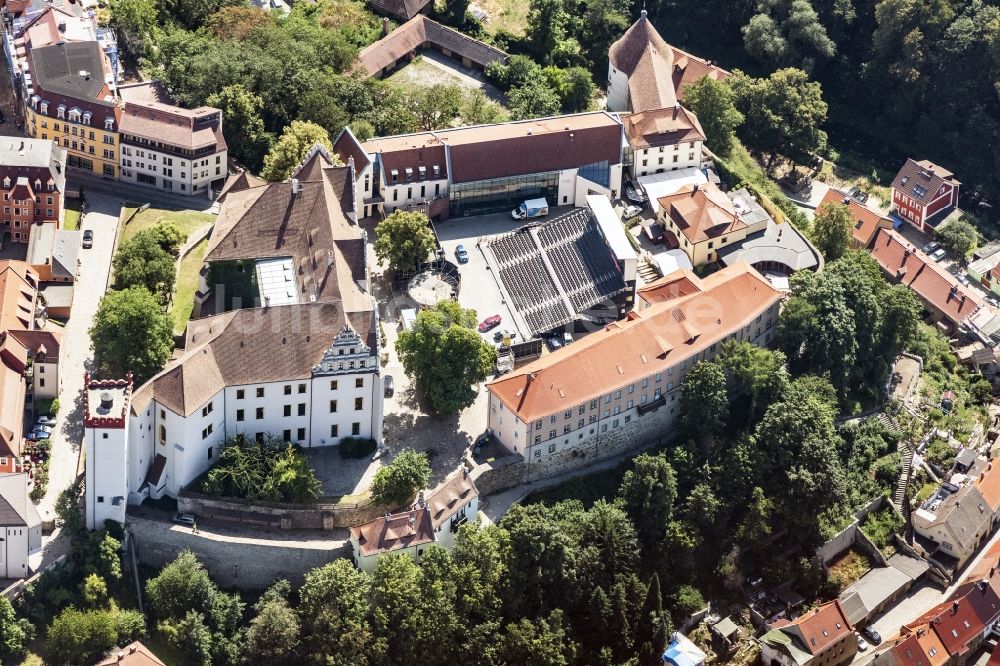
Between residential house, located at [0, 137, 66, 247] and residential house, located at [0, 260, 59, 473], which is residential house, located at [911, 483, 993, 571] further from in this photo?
residential house, located at [0, 137, 66, 247]

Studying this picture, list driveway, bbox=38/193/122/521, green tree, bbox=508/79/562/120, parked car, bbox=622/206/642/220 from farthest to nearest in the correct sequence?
1. green tree, bbox=508/79/562/120
2. parked car, bbox=622/206/642/220
3. driveway, bbox=38/193/122/521

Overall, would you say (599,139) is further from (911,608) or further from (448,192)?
(911,608)

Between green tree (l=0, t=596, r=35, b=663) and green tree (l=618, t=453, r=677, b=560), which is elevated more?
green tree (l=618, t=453, r=677, b=560)

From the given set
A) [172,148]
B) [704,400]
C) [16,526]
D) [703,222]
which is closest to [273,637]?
[16,526]

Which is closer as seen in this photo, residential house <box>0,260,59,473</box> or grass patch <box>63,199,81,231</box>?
residential house <box>0,260,59,473</box>

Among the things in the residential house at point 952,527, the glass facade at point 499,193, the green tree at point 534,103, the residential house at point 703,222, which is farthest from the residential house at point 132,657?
the green tree at point 534,103

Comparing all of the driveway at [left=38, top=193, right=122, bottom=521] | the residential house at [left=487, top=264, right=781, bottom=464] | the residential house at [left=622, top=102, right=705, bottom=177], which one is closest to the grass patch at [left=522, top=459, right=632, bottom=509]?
the residential house at [left=487, top=264, right=781, bottom=464]

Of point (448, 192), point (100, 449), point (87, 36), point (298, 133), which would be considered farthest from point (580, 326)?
point (87, 36)
